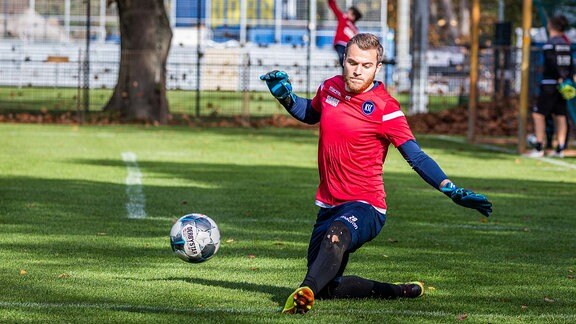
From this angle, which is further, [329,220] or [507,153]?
[507,153]

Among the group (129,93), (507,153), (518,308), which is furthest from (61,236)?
(129,93)

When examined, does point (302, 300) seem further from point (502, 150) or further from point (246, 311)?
point (502, 150)

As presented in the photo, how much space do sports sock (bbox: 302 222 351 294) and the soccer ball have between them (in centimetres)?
98

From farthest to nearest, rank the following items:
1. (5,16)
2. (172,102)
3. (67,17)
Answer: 1. (67,17)
2. (5,16)
3. (172,102)

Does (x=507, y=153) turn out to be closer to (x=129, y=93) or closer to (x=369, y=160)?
(x=129, y=93)

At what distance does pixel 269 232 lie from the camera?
11.2 m

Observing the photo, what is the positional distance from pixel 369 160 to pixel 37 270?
2.42m

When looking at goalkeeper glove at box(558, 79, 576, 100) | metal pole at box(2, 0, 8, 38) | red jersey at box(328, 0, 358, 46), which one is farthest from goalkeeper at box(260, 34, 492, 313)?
metal pole at box(2, 0, 8, 38)

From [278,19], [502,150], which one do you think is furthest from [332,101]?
[278,19]

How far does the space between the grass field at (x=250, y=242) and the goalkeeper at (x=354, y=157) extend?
21 centimetres

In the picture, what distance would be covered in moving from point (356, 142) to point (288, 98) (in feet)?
1.69

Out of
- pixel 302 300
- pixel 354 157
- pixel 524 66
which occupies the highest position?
pixel 524 66

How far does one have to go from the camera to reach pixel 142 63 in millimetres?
30750

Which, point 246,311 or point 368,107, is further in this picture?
point 368,107
